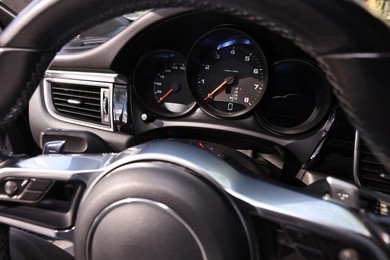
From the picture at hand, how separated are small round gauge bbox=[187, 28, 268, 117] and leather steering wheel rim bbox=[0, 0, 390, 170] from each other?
134 centimetres

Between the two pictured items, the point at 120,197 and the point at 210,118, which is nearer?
the point at 120,197

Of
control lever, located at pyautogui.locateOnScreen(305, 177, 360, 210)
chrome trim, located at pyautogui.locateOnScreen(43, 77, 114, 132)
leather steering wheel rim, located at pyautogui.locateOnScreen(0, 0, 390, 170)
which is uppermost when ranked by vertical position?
leather steering wheel rim, located at pyautogui.locateOnScreen(0, 0, 390, 170)

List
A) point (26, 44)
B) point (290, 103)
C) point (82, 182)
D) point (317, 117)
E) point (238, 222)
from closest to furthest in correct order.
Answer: point (26, 44), point (238, 222), point (82, 182), point (317, 117), point (290, 103)

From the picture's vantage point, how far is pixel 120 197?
760 millimetres

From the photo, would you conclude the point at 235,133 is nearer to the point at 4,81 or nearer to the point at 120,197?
the point at 120,197

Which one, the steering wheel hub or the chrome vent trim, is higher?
the steering wheel hub

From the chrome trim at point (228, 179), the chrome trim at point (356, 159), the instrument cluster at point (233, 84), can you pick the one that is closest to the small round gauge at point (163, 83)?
the instrument cluster at point (233, 84)

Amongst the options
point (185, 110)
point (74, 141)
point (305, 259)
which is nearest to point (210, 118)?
point (185, 110)

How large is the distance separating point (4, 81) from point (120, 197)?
276 millimetres

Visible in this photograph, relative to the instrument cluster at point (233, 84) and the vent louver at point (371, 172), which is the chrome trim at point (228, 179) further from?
the instrument cluster at point (233, 84)

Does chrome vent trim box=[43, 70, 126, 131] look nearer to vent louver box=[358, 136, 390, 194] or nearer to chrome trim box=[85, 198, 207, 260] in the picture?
vent louver box=[358, 136, 390, 194]

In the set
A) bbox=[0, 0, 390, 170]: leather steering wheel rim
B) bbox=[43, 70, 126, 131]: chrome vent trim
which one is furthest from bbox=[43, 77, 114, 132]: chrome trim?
bbox=[0, 0, 390, 170]: leather steering wheel rim

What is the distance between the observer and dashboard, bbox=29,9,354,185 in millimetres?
1786

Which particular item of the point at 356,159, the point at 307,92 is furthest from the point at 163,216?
the point at 307,92
